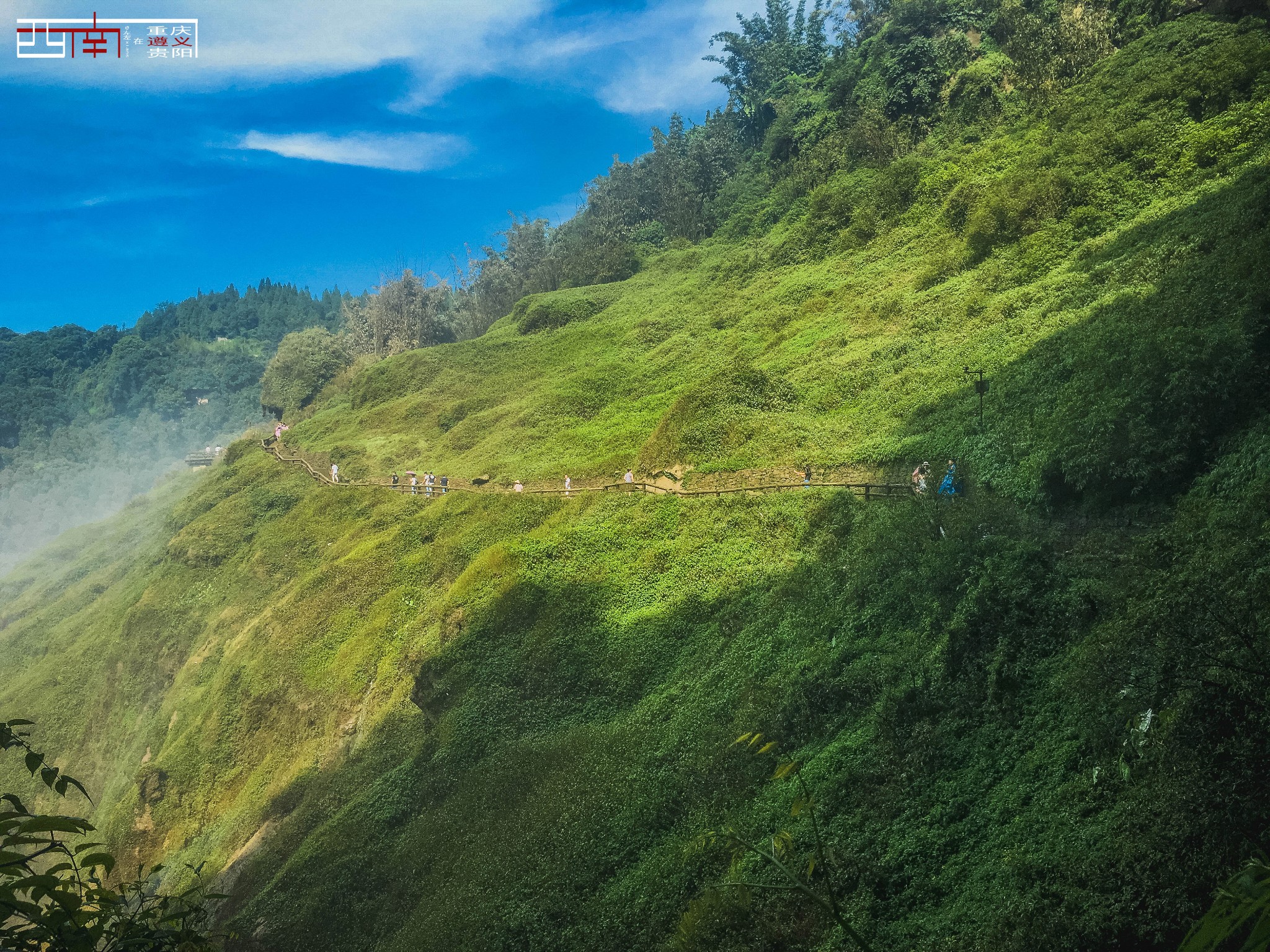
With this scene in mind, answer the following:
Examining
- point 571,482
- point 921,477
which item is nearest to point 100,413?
point 571,482

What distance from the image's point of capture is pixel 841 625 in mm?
13602

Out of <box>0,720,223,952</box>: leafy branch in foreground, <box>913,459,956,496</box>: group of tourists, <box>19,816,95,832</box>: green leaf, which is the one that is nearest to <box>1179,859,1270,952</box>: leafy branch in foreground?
<box>0,720,223,952</box>: leafy branch in foreground

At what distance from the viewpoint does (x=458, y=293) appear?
76.6 m

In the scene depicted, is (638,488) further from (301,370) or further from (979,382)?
(301,370)

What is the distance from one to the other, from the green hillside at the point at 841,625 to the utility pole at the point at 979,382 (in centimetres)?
21

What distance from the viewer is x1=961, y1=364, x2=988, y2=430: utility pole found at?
645 inches

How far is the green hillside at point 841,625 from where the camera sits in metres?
8.43

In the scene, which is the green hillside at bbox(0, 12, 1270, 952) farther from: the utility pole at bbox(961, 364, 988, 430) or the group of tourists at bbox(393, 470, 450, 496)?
the group of tourists at bbox(393, 470, 450, 496)

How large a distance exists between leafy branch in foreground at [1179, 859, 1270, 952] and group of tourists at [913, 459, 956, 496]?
1358 centimetres

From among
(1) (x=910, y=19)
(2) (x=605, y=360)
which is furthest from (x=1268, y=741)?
(1) (x=910, y=19)

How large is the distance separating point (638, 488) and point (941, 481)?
900 centimetres

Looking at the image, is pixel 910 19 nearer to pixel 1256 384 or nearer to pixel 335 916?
pixel 1256 384

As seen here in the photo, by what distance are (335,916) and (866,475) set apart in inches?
531

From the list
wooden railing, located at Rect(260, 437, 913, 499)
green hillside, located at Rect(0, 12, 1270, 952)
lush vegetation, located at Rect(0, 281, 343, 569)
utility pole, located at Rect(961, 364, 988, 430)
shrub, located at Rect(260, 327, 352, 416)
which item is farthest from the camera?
lush vegetation, located at Rect(0, 281, 343, 569)
